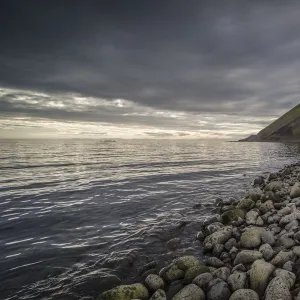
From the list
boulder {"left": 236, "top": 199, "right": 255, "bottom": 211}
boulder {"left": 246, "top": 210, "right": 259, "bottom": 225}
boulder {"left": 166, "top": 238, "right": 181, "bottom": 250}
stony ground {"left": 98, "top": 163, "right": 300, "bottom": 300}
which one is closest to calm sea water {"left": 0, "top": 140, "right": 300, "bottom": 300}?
boulder {"left": 166, "top": 238, "right": 181, "bottom": 250}

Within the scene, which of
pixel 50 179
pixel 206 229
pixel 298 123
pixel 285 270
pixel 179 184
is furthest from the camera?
pixel 298 123

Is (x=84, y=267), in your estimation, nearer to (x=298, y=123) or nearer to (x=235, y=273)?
(x=235, y=273)

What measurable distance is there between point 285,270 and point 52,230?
31.7 ft

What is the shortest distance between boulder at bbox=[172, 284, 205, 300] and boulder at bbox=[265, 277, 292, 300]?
1446 mm

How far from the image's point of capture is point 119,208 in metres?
15.4

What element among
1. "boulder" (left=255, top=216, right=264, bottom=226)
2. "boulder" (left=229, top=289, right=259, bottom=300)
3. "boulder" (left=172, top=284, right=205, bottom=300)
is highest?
"boulder" (left=255, top=216, right=264, bottom=226)

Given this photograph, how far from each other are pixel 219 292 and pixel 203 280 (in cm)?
63

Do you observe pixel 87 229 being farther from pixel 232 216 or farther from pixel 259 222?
pixel 259 222

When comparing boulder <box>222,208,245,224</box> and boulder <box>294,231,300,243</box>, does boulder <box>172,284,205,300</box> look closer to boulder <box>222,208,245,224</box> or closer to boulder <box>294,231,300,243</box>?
boulder <box>294,231,300,243</box>

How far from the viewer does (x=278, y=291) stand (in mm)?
5359

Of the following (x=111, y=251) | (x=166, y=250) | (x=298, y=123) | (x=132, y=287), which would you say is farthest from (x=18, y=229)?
(x=298, y=123)

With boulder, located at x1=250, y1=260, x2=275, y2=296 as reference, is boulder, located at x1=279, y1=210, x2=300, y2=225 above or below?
above

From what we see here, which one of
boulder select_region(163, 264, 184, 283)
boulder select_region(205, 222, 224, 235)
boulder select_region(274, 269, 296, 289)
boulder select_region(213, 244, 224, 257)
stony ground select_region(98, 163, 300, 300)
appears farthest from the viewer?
boulder select_region(205, 222, 224, 235)

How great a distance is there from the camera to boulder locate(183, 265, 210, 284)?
6.80m
